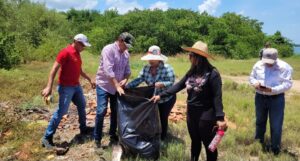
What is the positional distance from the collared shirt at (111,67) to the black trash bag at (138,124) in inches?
16.4

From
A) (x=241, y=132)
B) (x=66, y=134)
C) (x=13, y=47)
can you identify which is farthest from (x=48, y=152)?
(x=13, y=47)

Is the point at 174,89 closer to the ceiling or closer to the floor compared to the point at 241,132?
closer to the ceiling

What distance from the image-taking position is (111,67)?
219 inches

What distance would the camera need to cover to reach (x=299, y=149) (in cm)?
641

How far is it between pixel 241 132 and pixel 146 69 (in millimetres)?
2361

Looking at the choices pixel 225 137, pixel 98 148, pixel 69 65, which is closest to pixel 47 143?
pixel 98 148

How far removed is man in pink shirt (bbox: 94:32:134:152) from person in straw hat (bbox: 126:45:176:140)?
0.24m

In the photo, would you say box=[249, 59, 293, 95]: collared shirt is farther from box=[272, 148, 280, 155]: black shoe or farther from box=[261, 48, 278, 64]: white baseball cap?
box=[272, 148, 280, 155]: black shoe

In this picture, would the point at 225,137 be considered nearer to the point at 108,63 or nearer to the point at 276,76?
the point at 276,76

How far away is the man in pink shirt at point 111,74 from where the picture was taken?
18.1ft

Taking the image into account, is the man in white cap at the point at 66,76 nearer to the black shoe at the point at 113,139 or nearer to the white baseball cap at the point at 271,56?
the black shoe at the point at 113,139

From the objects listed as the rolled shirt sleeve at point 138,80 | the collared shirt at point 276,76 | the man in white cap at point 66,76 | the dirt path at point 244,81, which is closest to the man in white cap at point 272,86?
the collared shirt at point 276,76

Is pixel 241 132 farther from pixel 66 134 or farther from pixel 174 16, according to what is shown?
pixel 174 16

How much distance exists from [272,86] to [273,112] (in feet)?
1.30
